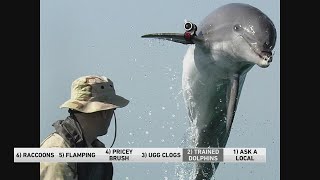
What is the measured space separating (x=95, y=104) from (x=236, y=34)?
3192 mm

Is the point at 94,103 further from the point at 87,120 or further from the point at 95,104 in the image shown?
the point at 87,120

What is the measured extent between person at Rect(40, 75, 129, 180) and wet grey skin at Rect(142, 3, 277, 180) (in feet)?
8.85

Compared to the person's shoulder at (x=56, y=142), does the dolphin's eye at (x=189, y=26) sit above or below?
above

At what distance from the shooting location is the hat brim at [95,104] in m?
4.88

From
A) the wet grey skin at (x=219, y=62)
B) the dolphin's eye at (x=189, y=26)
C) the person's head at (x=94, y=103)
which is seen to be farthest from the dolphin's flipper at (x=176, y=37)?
the person's head at (x=94, y=103)

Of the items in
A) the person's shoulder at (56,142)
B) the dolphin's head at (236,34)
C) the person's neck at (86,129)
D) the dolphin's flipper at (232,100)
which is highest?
the dolphin's head at (236,34)

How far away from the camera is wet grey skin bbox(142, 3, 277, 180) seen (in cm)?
721

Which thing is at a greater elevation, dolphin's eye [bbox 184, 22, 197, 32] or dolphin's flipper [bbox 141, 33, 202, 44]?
dolphin's eye [bbox 184, 22, 197, 32]

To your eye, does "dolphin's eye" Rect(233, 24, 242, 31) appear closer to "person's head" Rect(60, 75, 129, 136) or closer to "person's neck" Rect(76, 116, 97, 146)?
"person's head" Rect(60, 75, 129, 136)

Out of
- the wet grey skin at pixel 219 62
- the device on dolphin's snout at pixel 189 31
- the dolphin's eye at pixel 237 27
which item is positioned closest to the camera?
the wet grey skin at pixel 219 62

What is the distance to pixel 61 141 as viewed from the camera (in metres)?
4.70

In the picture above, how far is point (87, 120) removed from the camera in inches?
194

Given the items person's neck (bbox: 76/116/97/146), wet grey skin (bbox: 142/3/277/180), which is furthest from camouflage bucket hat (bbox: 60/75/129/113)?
wet grey skin (bbox: 142/3/277/180)

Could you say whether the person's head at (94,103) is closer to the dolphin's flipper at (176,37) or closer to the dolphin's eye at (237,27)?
the dolphin's flipper at (176,37)
